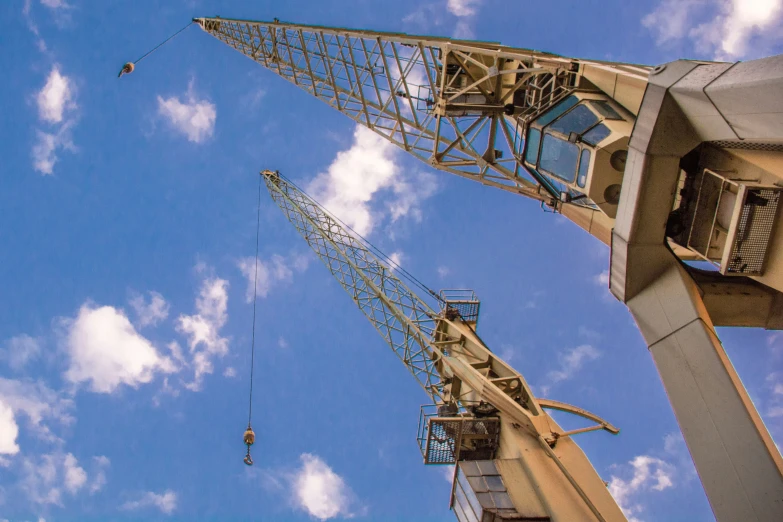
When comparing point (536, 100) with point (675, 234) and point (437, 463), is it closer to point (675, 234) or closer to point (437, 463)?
point (675, 234)

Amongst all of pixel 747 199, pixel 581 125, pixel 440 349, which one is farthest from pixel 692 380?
pixel 440 349

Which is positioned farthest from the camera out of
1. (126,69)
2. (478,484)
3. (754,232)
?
(126,69)

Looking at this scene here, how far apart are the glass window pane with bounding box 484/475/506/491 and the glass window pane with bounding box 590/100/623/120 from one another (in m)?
15.0

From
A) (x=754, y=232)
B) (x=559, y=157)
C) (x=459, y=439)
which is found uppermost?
(x=559, y=157)

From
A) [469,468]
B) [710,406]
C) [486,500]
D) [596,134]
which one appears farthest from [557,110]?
[469,468]

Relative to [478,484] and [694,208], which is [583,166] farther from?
[478,484]

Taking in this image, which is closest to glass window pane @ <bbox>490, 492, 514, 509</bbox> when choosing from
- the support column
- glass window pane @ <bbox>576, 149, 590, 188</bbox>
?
the support column

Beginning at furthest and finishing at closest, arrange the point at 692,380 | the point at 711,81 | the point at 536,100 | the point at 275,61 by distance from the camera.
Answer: the point at 275,61
the point at 536,100
the point at 692,380
the point at 711,81

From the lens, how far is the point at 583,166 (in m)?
14.5

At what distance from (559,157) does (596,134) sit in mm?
2036

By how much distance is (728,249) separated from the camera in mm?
10344

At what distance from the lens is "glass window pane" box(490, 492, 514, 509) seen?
2173cm

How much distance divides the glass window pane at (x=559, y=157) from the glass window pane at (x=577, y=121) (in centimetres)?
35

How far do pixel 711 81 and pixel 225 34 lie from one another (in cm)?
4431
